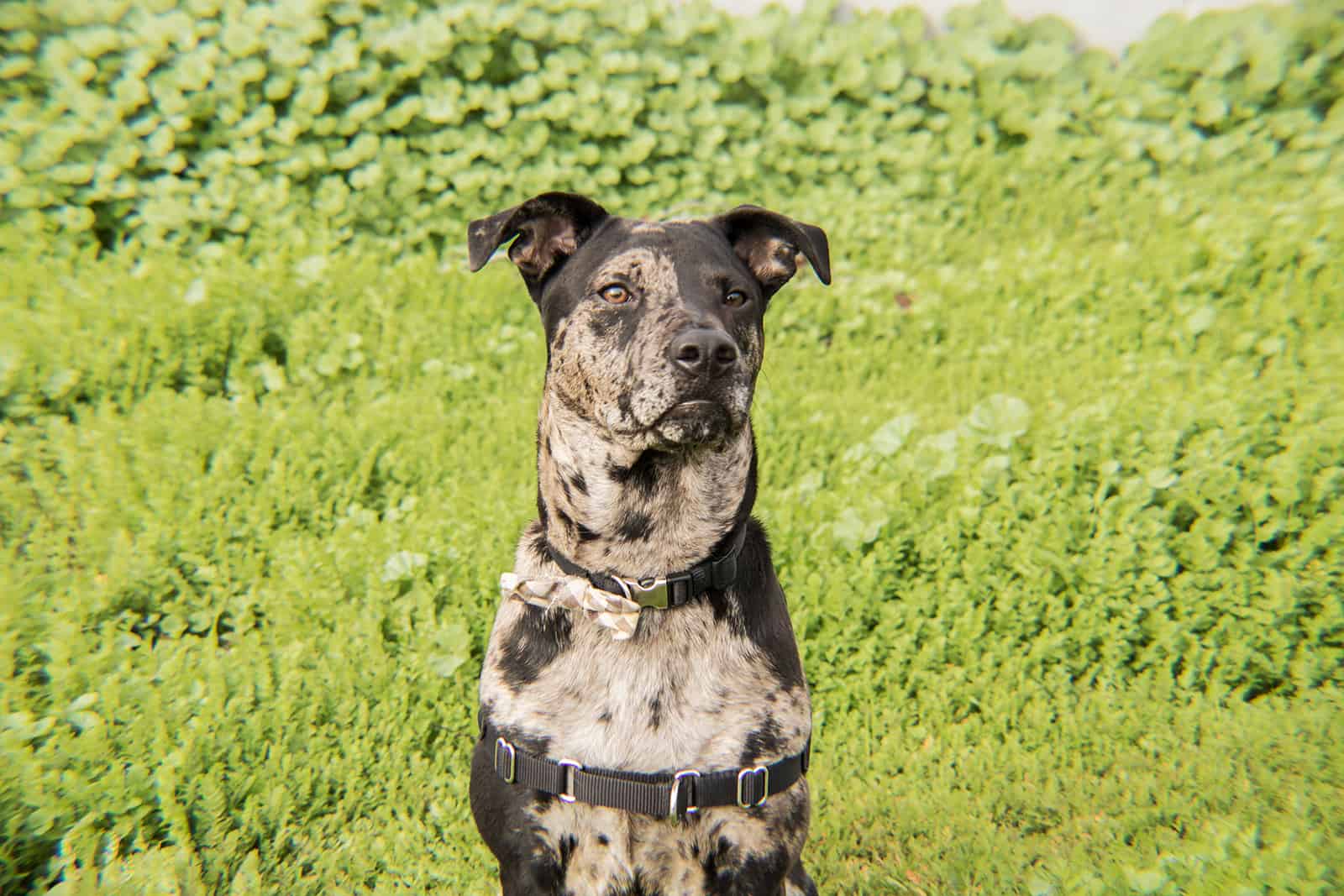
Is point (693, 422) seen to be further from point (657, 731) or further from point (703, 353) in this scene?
point (657, 731)

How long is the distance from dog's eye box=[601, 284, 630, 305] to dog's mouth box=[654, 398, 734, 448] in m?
0.45

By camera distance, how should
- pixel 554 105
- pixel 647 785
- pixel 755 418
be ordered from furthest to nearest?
pixel 554 105 → pixel 755 418 → pixel 647 785

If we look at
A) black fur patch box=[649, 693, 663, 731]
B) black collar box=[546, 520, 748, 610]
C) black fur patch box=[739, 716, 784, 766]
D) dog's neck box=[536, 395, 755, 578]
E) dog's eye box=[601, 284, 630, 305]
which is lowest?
black fur patch box=[739, 716, 784, 766]

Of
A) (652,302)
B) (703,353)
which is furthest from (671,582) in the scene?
(652,302)

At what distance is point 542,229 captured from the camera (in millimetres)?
3354

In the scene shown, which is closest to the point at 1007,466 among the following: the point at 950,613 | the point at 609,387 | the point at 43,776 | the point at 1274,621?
the point at 950,613

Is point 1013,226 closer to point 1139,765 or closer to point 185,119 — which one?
point 1139,765

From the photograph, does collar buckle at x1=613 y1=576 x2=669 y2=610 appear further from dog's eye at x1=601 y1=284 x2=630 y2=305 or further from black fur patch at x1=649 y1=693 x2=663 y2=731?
dog's eye at x1=601 y1=284 x2=630 y2=305

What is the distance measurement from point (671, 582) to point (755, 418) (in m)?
2.89

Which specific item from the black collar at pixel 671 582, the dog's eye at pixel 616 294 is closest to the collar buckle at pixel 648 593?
the black collar at pixel 671 582

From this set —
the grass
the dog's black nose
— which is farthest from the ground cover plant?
the dog's black nose

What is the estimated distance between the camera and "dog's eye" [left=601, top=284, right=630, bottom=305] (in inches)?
120

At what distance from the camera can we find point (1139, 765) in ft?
13.3

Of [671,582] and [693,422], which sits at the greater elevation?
[693,422]
